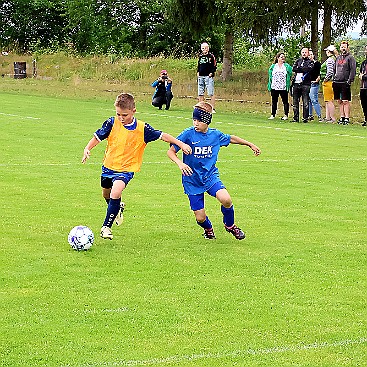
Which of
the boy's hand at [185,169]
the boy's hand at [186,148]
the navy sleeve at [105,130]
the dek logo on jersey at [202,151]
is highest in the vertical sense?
the navy sleeve at [105,130]

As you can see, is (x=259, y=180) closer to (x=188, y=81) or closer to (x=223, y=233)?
(x=223, y=233)

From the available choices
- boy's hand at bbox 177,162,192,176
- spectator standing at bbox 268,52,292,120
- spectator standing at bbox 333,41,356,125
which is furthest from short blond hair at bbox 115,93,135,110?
spectator standing at bbox 268,52,292,120

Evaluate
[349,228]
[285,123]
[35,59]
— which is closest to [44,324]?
[349,228]

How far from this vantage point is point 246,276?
784 centimetres

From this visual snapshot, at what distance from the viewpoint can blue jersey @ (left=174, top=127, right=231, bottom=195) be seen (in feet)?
30.9

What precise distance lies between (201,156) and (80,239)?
159 centimetres

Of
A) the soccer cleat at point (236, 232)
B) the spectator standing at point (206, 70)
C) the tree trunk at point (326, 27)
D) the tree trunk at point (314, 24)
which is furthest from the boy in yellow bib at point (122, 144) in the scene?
the tree trunk at point (314, 24)

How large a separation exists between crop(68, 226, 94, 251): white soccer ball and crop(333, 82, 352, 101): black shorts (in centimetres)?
1670

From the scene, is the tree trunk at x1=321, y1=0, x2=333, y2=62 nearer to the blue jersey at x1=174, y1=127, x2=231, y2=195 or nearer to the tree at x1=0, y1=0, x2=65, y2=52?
the blue jersey at x1=174, y1=127, x2=231, y2=195

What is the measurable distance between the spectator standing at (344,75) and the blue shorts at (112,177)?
51.2ft

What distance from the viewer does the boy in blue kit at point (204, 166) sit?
9.39 metres

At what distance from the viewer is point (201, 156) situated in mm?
9438

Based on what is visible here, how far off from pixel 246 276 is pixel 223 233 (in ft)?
6.85

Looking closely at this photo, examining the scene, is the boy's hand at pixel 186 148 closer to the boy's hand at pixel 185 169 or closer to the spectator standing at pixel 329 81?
the boy's hand at pixel 185 169
